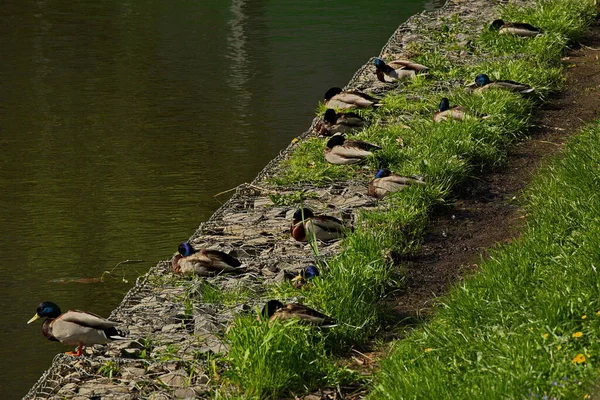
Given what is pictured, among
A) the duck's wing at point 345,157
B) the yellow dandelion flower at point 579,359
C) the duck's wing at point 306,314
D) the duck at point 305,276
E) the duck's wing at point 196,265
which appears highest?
the yellow dandelion flower at point 579,359

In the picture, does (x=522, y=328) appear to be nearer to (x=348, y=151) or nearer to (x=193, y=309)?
(x=193, y=309)

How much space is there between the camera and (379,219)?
8.00m

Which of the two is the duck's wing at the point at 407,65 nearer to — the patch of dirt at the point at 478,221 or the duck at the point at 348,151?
the patch of dirt at the point at 478,221

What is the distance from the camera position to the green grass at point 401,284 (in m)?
4.89

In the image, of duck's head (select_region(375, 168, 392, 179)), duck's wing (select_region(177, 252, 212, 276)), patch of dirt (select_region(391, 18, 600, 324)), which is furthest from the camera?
duck's head (select_region(375, 168, 392, 179))

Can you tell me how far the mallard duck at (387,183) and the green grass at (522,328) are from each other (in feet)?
6.18

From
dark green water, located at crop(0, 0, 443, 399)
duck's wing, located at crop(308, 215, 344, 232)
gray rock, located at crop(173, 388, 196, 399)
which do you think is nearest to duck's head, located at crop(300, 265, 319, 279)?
duck's wing, located at crop(308, 215, 344, 232)

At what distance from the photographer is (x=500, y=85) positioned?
1105cm

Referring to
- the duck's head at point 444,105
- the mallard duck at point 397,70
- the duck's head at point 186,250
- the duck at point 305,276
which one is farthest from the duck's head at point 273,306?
the mallard duck at point 397,70

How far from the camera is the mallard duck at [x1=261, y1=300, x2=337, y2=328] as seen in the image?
238 inches

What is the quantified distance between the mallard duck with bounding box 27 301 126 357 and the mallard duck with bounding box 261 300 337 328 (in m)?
0.95

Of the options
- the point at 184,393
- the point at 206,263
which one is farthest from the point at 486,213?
the point at 184,393

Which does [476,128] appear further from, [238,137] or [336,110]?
[238,137]

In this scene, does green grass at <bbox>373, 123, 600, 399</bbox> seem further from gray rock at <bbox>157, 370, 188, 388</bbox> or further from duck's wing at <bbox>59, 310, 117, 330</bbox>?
duck's wing at <bbox>59, 310, 117, 330</bbox>
